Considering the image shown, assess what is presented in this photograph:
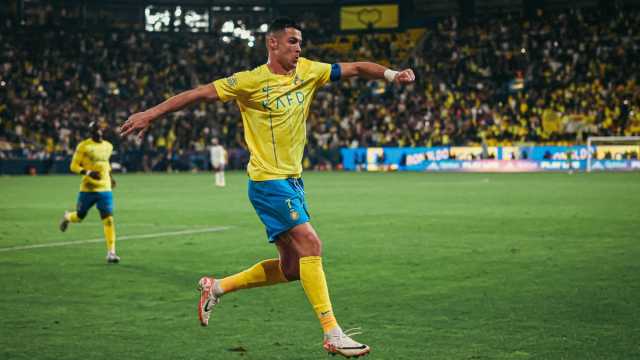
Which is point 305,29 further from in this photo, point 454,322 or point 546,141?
point 454,322

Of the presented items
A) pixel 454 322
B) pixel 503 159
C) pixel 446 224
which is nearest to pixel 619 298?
pixel 454 322

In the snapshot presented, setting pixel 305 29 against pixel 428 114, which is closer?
pixel 428 114

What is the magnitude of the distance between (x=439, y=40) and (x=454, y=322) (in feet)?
176

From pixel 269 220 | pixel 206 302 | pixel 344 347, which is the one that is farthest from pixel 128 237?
pixel 344 347

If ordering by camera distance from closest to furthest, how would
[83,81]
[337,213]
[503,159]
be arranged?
[337,213] < [503,159] < [83,81]

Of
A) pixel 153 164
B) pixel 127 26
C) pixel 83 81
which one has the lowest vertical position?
pixel 153 164

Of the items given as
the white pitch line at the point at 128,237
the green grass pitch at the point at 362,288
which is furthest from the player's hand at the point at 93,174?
the white pitch line at the point at 128,237

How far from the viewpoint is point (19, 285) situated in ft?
33.6

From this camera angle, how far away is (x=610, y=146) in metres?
45.2

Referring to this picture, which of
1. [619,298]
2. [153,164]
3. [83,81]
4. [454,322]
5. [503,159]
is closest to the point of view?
[454,322]

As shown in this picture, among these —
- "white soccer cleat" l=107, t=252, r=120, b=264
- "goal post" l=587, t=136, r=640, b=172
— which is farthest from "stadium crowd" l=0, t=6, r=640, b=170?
"white soccer cleat" l=107, t=252, r=120, b=264

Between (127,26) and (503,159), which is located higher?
(127,26)

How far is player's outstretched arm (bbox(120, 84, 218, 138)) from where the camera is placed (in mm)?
6402

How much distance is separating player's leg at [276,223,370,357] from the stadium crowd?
139 ft
